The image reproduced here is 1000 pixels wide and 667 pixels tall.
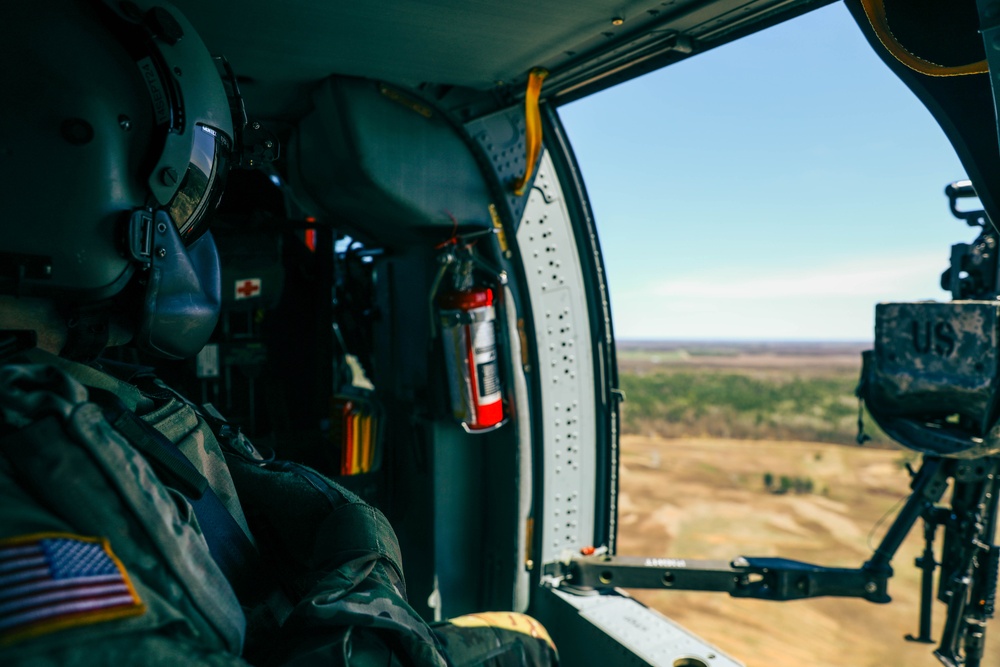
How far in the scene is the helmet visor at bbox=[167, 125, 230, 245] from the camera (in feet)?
4.05

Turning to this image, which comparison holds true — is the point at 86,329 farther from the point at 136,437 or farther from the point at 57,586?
the point at 57,586

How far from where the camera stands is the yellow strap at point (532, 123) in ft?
7.76

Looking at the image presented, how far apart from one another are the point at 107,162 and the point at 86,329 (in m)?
0.31

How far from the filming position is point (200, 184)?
4.22 feet

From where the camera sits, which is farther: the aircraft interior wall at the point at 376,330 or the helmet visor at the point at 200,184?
the aircraft interior wall at the point at 376,330

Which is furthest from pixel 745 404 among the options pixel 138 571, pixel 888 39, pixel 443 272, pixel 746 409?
pixel 138 571

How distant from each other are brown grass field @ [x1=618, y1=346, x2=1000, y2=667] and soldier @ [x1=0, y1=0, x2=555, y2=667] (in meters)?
2.07

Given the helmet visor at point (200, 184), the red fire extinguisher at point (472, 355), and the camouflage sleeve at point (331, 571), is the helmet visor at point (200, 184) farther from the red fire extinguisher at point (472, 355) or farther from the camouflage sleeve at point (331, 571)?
the red fire extinguisher at point (472, 355)

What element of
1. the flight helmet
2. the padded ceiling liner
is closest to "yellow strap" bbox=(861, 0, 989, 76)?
the padded ceiling liner

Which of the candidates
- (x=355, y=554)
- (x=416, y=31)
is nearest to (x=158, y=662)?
(x=355, y=554)

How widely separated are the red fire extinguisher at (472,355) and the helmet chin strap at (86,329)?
1.53 meters

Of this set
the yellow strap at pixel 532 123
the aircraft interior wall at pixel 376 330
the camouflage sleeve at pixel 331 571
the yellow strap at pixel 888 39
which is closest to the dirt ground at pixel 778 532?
the aircraft interior wall at pixel 376 330

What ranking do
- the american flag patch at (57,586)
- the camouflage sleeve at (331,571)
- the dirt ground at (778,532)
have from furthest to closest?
1. the dirt ground at (778,532)
2. the camouflage sleeve at (331,571)
3. the american flag patch at (57,586)

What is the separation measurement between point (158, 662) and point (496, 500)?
235cm
